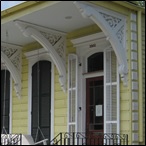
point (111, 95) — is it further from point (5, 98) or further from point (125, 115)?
point (5, 98)

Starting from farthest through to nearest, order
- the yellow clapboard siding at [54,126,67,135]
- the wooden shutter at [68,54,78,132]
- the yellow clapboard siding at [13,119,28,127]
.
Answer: the yellow clapboard siding at [13,119,28,127]
the yellow clapboard siding at [54,126,67,135]
the wooden shutter at [68,54,78,132]

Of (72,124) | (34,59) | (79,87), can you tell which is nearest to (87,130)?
(72,124)

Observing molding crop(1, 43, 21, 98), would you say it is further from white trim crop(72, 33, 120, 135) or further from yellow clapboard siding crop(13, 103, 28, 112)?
white trim crop(72, 33, 120, 135)

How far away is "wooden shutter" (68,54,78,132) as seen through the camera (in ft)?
35.6

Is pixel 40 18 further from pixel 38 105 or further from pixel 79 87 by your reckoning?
pixel 38 105

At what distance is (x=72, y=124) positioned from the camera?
35.6ft

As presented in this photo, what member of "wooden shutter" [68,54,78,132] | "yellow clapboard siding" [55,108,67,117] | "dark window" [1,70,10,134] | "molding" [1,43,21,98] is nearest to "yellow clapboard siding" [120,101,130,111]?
"wooden shutter" [68,54,78,132]

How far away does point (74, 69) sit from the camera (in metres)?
11.1

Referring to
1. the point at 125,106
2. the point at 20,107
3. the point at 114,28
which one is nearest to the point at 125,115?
the point at 125,106

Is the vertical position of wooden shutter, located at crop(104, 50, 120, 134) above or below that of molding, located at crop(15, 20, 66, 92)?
below

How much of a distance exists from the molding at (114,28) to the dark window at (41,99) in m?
3.35

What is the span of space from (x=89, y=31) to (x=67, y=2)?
2.10 metres

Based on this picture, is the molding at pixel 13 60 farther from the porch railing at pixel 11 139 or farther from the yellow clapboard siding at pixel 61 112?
the yellow clapboard siding at pixel 61 112

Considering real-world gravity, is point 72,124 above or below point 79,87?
below
